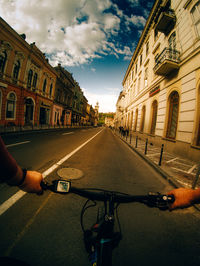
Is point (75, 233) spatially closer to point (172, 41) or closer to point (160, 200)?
point (160, 200)

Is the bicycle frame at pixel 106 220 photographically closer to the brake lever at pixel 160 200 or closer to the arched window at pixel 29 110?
the brake lever at pixel 160 200

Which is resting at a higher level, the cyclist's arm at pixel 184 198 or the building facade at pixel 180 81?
the building facade at pixel 180 81

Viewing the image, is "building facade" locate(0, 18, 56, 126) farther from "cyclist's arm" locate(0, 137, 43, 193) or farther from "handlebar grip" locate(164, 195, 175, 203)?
"handlebar grip" locate(164, 195, 175, 203)

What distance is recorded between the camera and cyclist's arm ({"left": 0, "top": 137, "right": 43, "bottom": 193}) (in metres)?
0.77

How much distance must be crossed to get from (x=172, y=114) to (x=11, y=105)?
1978 cm

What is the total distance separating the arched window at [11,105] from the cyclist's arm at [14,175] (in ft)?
61.7

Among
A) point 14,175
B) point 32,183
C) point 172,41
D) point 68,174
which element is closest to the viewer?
point 14,175

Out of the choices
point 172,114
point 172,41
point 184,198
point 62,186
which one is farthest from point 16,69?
point 184,198

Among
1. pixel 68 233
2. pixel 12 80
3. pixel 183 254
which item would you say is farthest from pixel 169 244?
pixel 12 80

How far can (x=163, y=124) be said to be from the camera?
10.6 metres

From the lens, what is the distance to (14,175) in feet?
2.79

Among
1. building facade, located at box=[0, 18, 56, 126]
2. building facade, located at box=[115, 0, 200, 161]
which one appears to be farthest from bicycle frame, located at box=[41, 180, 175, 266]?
building facade, located at box=[0, 18, 56, 126]

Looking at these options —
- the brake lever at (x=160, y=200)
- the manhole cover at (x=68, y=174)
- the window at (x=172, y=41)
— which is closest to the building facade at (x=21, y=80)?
the manhole cover at (x=68, y=174)

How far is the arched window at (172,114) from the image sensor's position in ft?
30.8
